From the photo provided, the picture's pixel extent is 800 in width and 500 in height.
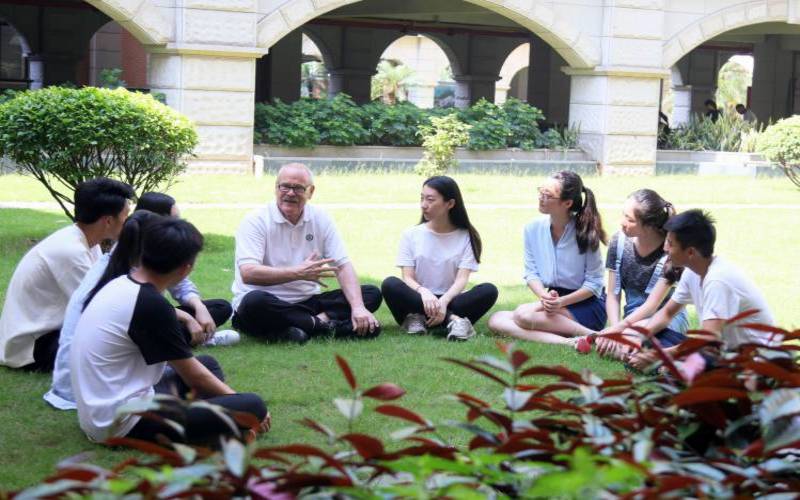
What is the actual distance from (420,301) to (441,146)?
32.5 feet

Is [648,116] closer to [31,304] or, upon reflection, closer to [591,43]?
[591,43]

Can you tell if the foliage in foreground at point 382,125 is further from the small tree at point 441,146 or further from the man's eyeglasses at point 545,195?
the man's eyeglasses at point 545,195

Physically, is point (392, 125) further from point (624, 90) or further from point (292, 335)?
point (292, 335)

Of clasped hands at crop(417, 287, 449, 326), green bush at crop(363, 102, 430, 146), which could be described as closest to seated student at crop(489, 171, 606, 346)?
clasped hands at crop(417, 287, 449, 326)

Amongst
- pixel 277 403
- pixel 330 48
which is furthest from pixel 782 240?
pixel 330 48

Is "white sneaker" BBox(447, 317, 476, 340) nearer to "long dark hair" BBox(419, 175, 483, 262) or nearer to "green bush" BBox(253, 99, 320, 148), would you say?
"long dark hair" BBox(419, 175, 483, 262)

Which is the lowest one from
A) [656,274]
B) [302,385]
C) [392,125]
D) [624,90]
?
[302,385]

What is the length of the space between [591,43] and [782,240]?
8275mm

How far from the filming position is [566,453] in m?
2.33

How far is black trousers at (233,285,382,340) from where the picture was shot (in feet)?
22.6

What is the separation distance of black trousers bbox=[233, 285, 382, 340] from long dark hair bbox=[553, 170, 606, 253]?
1.44 meters

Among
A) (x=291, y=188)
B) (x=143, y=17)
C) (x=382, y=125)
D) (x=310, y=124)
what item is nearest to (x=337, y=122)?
(x=310, y=124)

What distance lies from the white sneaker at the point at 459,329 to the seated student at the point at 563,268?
0.28 metres

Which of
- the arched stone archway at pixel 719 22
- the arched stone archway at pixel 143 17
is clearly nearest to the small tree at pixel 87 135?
the arched stone archway at pixel 143 17
